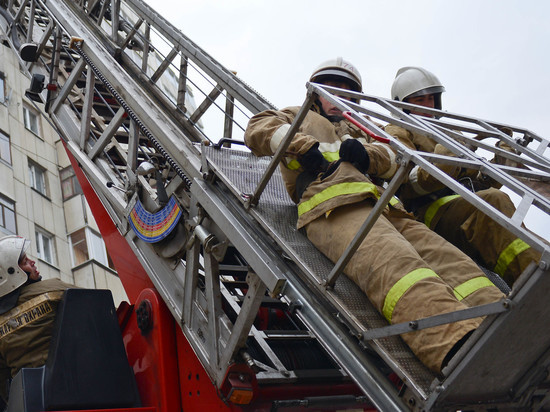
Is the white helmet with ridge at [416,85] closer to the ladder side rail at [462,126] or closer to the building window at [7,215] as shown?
the ladder side rail at [462,126]

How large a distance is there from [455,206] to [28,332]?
7.74 ft

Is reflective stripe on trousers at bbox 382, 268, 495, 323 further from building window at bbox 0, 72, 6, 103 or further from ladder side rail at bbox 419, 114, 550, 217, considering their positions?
building window at bbox 0, 72, 6, 103

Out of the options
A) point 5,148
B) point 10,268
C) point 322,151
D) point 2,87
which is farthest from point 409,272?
point 2,87

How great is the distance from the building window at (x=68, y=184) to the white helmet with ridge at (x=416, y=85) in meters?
10.1

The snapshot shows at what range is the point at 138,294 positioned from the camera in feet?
12.3

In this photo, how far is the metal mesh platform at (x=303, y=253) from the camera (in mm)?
2121

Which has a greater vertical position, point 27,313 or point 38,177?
point 27,313

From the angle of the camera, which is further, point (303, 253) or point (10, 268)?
point (10, 268)

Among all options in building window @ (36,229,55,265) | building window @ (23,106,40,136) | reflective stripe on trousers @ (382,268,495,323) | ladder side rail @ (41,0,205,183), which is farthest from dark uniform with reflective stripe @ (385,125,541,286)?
building window @ (23,106,40,136)

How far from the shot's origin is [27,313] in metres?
3.34

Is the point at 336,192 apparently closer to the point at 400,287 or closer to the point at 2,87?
the point at 400,287

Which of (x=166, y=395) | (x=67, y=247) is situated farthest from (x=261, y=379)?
(x=67, y=247)

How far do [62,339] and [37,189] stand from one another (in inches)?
393

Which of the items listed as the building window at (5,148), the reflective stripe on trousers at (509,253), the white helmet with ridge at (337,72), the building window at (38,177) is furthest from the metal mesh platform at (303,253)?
the building window at (38,177)
